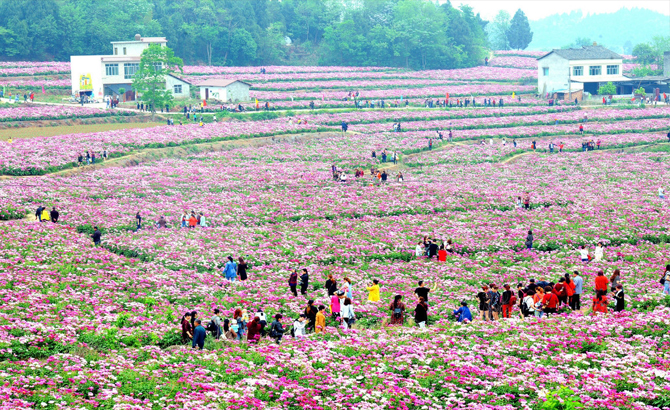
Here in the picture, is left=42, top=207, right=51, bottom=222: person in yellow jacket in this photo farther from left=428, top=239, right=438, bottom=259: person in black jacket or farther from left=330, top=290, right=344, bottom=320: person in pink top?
left=330, top=290, right=344, bottom=320: person in pink top

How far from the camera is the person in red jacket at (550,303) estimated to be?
2930cm

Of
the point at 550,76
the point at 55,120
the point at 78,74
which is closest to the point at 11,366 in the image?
the point at 55,120

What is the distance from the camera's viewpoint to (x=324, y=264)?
133 feet

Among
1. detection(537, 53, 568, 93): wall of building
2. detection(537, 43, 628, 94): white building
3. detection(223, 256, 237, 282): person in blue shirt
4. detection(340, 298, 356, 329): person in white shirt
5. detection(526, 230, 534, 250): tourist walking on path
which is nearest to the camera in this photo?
detection(340, 298, 356, 329): person in white shirt

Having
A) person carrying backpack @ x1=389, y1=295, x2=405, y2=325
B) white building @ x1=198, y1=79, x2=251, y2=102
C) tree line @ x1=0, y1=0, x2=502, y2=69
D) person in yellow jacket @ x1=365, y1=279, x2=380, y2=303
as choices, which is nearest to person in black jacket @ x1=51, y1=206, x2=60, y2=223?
person in yellow jacket @ x1=365, y1=279, x2=380, y2=303

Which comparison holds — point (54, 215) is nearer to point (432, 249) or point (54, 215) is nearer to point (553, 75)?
point (432, 249)

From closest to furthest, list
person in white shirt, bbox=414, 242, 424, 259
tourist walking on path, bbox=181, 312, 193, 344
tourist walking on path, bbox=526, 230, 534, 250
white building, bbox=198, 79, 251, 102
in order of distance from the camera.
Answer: tourist walking on path, bbox=181, 312, 193, 344 → person in white shirt, bbox=414, 242, 424, 259 → tourist walking on path, bbox=526, 230, 534, 250 → white building, bbox=198, 79, 251, 102

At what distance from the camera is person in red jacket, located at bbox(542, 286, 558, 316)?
96.1 ft

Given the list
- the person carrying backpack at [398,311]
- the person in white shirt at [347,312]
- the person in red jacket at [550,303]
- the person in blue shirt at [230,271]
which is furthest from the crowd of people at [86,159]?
the person in red jacket at [550,303]

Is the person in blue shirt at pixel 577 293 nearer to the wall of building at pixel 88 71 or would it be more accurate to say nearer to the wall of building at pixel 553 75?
the wall of building at pixel 88 71

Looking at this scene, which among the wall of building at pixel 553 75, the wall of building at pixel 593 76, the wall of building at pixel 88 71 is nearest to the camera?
the wall of building at pixel 88 71

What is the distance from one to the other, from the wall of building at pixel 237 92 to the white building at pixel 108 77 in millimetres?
8475

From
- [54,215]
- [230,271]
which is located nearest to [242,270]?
[230,271]

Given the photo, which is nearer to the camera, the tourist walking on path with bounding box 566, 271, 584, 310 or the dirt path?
the tourist walking on path with bounding box 566, 271, 584, 310
